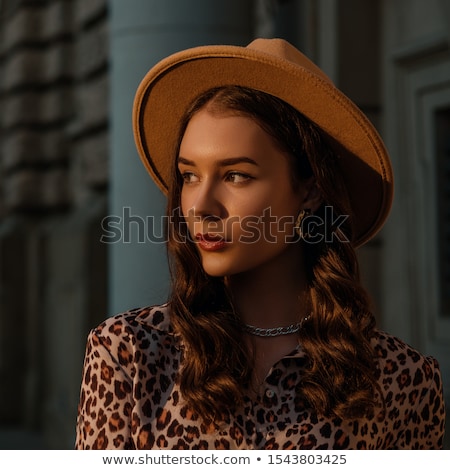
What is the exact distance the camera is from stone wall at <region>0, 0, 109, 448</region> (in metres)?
7.71

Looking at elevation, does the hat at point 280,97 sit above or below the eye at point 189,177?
above

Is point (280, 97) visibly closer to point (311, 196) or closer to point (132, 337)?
point (311, 196)

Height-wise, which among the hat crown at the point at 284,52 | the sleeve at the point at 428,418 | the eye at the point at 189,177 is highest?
the hat crown at the point at 284,52

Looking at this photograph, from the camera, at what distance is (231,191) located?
2.15 meters

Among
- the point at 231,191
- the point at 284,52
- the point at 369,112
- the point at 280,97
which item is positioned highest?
the point at 369,112

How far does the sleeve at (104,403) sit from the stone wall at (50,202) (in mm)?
5406

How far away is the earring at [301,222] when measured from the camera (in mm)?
2307

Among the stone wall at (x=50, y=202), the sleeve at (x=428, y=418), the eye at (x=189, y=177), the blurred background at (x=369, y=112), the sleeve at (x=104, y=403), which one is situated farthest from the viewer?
the stone wall at (x=50, y=202)

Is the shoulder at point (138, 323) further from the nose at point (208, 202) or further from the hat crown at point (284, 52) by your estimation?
the hat crown at point (284, 52)

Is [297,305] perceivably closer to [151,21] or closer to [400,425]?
[400,425]

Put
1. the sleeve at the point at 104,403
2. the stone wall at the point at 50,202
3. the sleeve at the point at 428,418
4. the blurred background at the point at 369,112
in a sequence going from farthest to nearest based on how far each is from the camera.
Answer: the stone wall at the point at 50,202 < the blurred background at the point at 369,112 < the sleeve at the point at 428,418 < the sleeve at the point at 104,403

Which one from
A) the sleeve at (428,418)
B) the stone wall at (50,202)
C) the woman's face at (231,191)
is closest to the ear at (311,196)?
the woman's face at (231,191)

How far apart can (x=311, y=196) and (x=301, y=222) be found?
66mm

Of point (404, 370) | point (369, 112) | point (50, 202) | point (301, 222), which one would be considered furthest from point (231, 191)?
point (50, 202)
